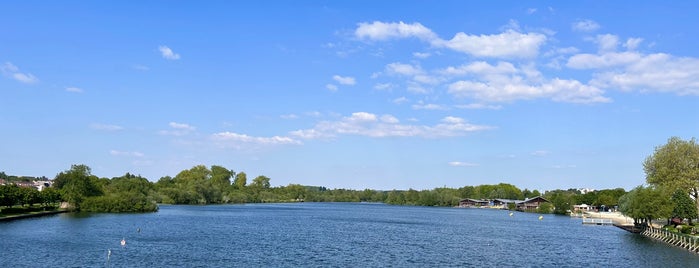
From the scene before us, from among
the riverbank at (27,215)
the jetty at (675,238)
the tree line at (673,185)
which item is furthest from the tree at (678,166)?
the riverbank at (27,215)

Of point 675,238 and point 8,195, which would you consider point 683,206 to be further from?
point 8,195

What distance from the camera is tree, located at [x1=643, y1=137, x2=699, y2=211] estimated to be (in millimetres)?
84812

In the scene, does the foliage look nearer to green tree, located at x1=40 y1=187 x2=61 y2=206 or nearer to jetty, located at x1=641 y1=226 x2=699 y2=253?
jetty, located at x1=641 y1=226 x2=699 y2=253

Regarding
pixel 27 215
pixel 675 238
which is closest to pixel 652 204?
pixel 675 238

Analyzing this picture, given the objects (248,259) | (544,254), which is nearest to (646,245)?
(544,254)

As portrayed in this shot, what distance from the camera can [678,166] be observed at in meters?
87.3

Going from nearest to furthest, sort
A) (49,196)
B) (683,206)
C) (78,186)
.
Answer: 1. (683,206)
2. (49,196)
3. (78,186)

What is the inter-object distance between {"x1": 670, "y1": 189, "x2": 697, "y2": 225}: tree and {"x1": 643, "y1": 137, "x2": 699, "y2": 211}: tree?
94cm

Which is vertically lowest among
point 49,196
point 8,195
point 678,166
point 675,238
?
point 675,238

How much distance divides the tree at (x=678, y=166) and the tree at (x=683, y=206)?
3.09 feet

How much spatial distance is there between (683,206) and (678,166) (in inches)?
246

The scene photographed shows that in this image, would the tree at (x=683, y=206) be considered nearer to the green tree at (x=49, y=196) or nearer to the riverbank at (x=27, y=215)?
the riverbank at (x=27, y=215)

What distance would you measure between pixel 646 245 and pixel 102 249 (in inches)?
2560

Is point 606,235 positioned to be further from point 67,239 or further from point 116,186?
point 116,186
